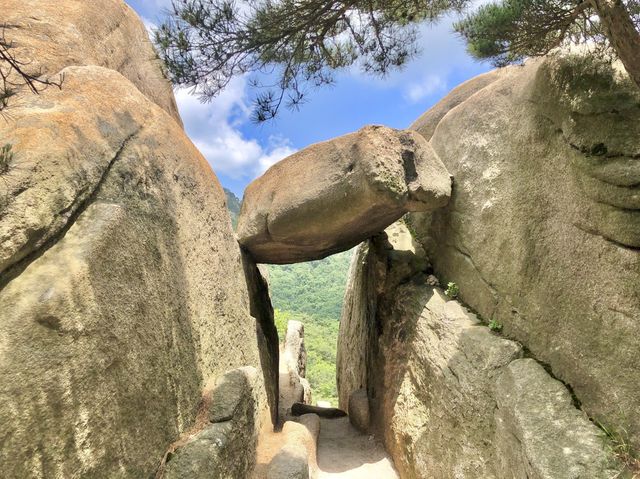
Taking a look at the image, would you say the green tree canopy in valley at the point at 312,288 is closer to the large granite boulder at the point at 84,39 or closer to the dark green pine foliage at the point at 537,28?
the large granite boulder at the point at 84,39

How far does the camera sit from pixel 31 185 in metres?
3.25

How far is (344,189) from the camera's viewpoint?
6.17 meters

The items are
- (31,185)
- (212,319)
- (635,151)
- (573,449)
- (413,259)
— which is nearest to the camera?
(31,185)

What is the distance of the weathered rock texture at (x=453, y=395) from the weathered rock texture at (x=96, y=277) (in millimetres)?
2610

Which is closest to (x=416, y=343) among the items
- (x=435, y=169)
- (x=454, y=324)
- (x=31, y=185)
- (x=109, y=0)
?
(x=454, y=324)

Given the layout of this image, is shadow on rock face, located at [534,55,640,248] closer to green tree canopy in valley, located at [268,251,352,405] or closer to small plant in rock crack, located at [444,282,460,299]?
small plant in rock crack, located at [444,282,460,299]

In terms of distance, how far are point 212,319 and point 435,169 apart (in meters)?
3.89

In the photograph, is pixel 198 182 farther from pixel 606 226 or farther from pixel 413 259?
pixel 606 226

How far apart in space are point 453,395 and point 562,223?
2345 mm

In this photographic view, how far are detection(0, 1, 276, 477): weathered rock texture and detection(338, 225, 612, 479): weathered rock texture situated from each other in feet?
8.56

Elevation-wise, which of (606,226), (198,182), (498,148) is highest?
(198,182)

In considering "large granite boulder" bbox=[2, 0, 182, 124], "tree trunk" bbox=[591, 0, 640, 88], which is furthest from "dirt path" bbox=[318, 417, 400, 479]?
"large granite boulder" bbox=[2, 0, 182, 124]

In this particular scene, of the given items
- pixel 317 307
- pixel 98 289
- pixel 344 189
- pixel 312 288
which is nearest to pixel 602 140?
pixel 344 189

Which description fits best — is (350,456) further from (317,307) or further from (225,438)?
(317,307)
